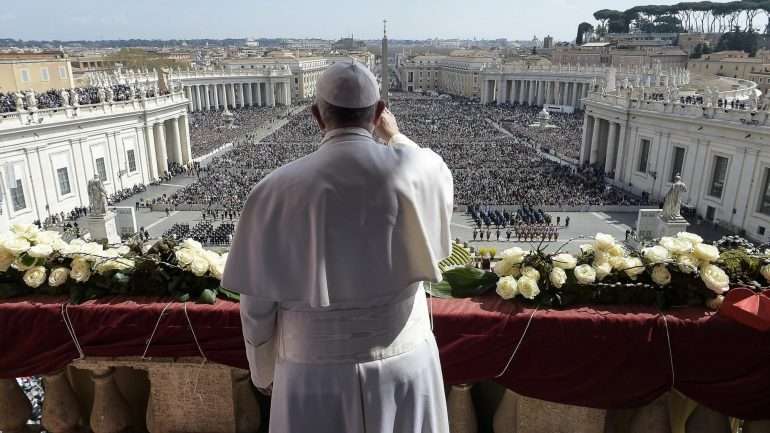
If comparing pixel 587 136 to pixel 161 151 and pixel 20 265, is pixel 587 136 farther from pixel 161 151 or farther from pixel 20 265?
pixel 20 265

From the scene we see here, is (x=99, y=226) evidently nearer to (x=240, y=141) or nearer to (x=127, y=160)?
(x=127, y=160)

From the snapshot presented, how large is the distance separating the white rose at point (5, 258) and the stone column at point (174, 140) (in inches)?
1755

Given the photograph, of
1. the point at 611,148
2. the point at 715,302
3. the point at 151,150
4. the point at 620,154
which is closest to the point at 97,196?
the point at 151,150

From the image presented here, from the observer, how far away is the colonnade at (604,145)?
133 feet

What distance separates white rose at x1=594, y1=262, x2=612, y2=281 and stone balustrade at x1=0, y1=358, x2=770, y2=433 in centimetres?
96

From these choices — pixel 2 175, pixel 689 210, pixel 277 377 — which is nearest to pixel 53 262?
pixel 277 377

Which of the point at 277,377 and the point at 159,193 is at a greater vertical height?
the point at 277,377

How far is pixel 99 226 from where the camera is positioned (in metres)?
23.3

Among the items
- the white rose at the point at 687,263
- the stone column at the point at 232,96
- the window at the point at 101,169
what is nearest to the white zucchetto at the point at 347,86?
the white rose at the point at 687,263

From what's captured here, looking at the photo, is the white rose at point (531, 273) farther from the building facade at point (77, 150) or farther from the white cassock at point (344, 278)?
the building facade at point (77, 150)

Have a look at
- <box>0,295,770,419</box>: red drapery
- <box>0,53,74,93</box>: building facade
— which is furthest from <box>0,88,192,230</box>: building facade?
<box>0,295,770,419</box>: red drapery

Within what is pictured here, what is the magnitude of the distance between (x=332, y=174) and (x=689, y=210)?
34.5m

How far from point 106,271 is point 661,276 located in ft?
13.6

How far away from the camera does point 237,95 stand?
97.8 m
